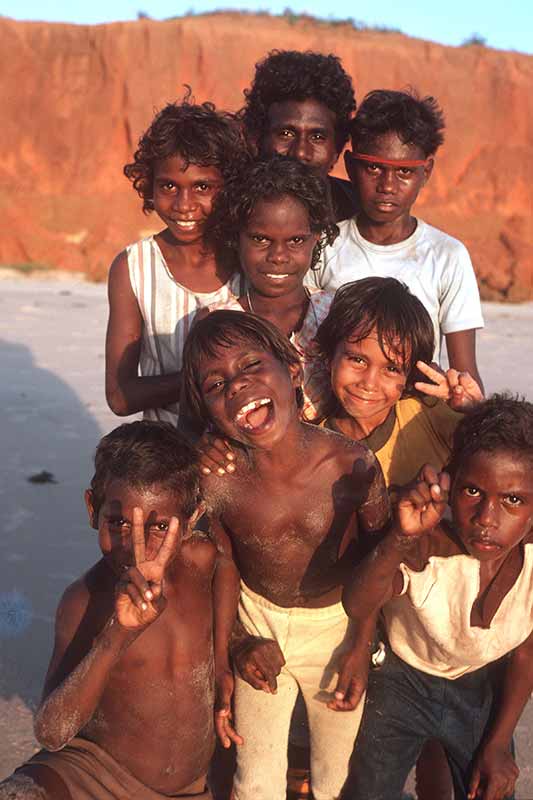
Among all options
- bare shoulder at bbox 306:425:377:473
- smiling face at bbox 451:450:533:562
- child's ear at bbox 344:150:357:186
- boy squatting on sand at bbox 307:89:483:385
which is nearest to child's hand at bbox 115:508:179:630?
bare shoulder at bbox 306:425:377:473

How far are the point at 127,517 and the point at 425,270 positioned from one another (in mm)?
1458

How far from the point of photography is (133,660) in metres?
2.38

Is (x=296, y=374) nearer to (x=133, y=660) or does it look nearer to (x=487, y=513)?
(x=487, y=513)

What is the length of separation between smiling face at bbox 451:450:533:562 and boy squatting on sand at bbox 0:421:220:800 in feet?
2.30

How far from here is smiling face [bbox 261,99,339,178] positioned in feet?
10.4

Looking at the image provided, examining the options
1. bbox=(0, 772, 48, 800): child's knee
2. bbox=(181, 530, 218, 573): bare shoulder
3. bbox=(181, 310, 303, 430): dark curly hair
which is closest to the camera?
bbox=(0, 772, 48, 800): child's knee

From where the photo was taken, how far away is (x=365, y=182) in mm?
3197

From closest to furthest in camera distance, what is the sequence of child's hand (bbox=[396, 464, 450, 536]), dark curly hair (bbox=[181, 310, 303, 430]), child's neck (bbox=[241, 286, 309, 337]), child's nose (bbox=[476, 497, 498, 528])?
child's hand (bbox=[396, 464, 450, 536])
child's nose (bbox=[476, 497, 498, 528])
dark curly hair (bbox=[181, 310, 303, 430])
child's neck (bbox=[241, 286, 309, 337])

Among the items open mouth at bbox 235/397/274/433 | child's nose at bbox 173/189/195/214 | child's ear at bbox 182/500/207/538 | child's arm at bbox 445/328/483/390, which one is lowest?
child's ear at bbox 182/500/207/538

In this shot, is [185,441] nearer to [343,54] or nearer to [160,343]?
[160,343]

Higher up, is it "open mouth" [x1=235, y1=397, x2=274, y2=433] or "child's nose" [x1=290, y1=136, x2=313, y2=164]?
"child's nose" [x1=290, y1=136, x2=313, y2=164]

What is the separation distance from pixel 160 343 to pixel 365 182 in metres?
0.92

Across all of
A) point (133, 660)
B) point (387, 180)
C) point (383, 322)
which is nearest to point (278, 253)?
point (383, 322)

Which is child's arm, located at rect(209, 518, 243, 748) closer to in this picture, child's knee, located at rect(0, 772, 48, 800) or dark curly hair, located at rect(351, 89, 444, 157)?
child's knee, located at rect(0, 772, 48, 800)
